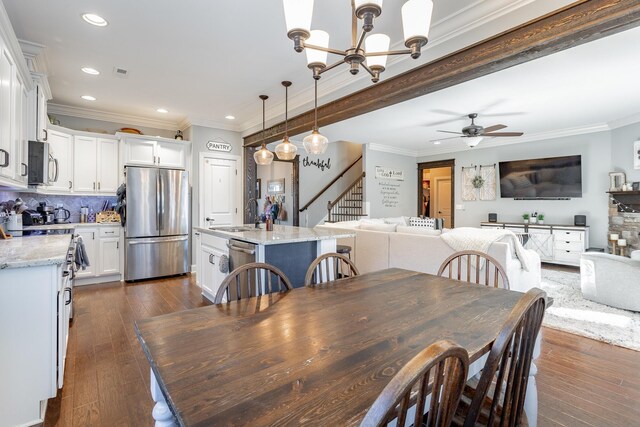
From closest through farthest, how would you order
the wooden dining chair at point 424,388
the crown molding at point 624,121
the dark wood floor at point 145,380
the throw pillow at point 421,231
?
the wooden dining chair at point 424,388
the dark wood floor at point 145,380
the throw pillow at point 421,231
the crown molding at point 624,121

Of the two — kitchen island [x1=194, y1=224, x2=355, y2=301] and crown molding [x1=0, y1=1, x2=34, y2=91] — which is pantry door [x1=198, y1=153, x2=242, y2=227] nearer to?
kitchen island [x1=194, y1=224, x2=355, y2=301]

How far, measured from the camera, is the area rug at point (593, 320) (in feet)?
9.22

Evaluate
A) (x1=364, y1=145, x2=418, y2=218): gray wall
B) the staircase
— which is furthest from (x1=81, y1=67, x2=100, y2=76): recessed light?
(x1=364, y1=145, x2=418, y2=218): gray wall

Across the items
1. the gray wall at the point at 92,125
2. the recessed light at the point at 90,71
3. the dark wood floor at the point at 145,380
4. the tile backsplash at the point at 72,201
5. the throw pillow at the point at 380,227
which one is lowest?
the dark wood floor at the point at 145,380

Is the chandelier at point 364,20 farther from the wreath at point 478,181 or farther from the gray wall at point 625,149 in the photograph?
the wreath at point 478,181

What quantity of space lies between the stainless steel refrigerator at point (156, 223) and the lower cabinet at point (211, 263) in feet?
4.12

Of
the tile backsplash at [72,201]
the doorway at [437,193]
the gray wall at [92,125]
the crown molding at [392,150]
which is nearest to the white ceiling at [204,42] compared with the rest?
the gray wall at [92,125]

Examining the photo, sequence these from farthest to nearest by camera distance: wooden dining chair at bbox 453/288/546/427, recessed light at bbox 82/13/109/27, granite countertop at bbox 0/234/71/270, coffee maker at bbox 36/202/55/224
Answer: coffee maker at bbox 36/202/55/224 < recessed light at bbox 82/13/109/27 < granite countertop at bbox 0/234/71/270 < wooden dining chair at bbox 453/288/546/427

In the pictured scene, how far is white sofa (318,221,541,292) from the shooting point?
346cm

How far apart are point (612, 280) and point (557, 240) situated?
288 centimetres

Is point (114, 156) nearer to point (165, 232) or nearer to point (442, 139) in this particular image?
point (165, 232)

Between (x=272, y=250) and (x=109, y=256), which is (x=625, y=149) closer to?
(x=272, y=250)

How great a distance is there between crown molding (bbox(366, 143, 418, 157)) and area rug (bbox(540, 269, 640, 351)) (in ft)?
15.5

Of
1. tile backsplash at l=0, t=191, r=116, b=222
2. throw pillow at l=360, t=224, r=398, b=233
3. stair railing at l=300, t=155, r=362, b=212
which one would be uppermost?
stair railing at l=300, t=155, r=362, b=212
